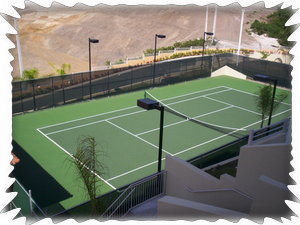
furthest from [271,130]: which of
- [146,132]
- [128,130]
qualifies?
[128,130]

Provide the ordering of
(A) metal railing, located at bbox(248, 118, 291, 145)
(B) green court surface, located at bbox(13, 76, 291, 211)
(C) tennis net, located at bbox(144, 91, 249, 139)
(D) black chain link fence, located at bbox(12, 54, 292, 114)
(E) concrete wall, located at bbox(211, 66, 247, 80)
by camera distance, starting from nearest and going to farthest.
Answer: (A) metal railing, located at bbox(248, 118, 291, 145) < (B) green court surface, located at bbox(13, 76, 291, 211) < (C) tennis net, located at bbox(144, 91, 249, 139) < (D) black chain link fence, located at bbox(12, 54, 292, 114) < (E) concrete wall, located at bbox(211, 66, 247, 80)

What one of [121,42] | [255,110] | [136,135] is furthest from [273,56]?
[121,42]

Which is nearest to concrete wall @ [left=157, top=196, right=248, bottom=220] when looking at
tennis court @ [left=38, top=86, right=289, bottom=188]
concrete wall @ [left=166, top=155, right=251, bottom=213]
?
concrete wall @ [left=166, top=155, right=251, bottom=213]

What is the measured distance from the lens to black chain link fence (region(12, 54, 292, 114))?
2061 cm

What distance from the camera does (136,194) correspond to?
1051 cm

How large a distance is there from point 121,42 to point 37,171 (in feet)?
197

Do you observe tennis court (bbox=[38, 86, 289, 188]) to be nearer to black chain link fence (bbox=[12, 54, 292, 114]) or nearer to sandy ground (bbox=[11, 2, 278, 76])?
black chain link fence (bbox=[12, 54, 292, 114])

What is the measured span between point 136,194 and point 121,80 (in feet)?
51.2

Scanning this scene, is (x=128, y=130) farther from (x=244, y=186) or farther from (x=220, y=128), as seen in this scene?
(x=244, y=186)

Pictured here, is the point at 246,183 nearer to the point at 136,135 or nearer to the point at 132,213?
the point at 132,213

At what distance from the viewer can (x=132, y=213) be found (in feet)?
33.7

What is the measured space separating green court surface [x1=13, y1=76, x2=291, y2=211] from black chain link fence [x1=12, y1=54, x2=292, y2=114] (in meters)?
0.72

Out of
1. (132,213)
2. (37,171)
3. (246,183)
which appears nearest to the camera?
(246,183)

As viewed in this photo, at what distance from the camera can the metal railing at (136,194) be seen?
9782 mm
